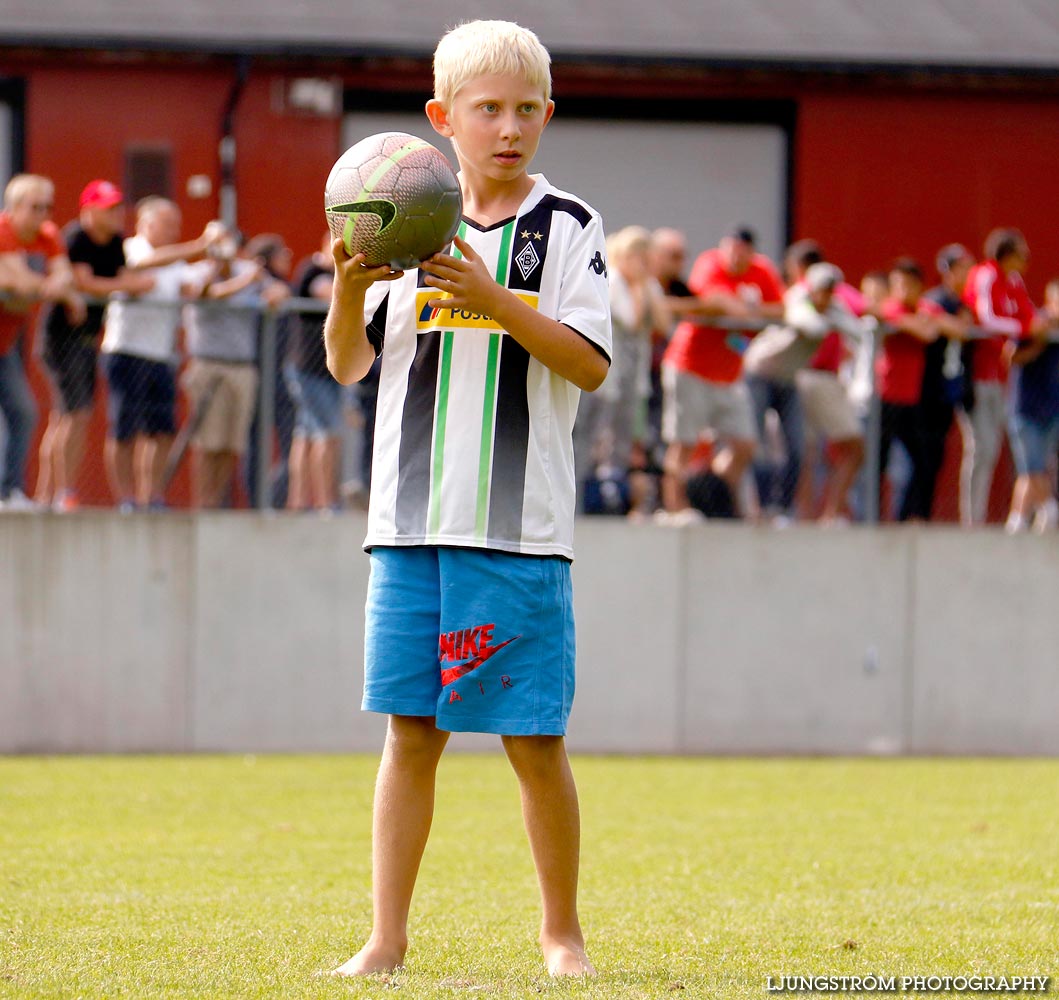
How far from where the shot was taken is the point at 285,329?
11.2 meters

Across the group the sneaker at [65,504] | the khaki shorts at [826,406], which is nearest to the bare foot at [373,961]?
the sneaker at [65,504]

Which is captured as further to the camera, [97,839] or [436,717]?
[97,839]

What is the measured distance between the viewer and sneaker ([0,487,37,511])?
11.1 metres

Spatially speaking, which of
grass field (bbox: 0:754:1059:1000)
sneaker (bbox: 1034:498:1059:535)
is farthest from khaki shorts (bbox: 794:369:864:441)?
grass field (bbox: 0:754:1059:1000)

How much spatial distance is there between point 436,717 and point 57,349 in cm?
711

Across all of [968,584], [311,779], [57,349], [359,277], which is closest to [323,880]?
[359,277]

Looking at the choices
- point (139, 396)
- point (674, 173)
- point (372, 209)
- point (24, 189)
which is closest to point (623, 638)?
point (139, 396)

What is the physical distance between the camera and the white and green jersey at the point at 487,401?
4328mm

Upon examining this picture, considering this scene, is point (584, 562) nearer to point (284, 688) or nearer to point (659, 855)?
point (284, 688)

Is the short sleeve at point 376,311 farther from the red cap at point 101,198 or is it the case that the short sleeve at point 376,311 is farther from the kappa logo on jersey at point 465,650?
the red cap at point 101,198

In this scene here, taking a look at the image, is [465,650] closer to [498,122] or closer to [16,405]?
[498,122]

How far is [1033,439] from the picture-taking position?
12.1 m

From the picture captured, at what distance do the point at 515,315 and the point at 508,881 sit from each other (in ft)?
8.83

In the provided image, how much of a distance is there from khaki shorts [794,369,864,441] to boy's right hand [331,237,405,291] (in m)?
7.77
